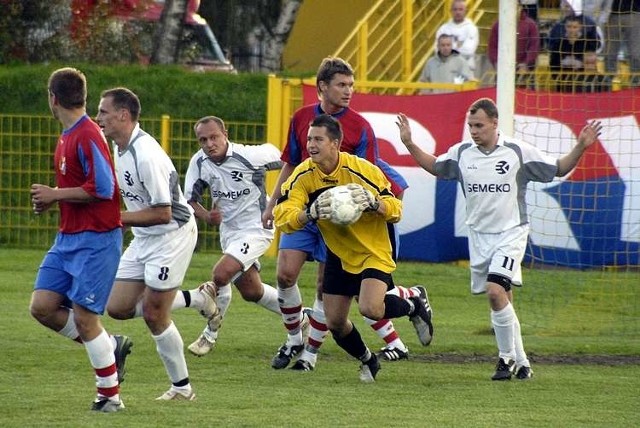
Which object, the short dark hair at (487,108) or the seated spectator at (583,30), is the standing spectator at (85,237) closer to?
the short dark hair at (487,108)

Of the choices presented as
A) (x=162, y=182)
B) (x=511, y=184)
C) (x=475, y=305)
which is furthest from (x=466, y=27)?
(x=162, y=182)

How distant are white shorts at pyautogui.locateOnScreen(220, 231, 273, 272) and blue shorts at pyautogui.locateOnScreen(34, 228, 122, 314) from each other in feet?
9.13

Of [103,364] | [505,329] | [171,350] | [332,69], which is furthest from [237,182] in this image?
[103,364]

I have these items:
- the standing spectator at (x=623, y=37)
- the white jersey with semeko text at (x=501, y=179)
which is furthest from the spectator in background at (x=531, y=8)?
the white jersey with semeko text at (x=501, y=179)

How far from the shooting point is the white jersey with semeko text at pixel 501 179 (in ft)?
32.8

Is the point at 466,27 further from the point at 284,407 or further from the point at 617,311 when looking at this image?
the point at 284,407

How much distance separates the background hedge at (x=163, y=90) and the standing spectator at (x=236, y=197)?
309 inches

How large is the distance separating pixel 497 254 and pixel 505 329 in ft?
1.65

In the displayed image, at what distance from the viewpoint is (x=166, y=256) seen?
29.0ft

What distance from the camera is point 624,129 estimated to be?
1545 centimetres

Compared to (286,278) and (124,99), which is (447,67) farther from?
(124,99)

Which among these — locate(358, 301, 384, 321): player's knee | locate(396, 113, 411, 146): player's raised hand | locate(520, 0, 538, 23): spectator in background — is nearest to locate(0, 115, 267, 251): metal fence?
locate(520, 0, 538, 23): spectator in background

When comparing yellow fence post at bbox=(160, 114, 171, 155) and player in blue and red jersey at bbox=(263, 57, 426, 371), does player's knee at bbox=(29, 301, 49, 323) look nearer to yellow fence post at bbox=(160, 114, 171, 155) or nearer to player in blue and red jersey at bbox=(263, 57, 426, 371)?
player in blue and red jersey at bbox=(263, 57, 426, 371)

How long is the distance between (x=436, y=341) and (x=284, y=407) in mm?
3443
